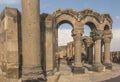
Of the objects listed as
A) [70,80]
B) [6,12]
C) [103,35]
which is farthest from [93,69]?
[6,12]

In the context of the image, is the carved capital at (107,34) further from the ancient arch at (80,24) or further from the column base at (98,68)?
the column base at (98,68)

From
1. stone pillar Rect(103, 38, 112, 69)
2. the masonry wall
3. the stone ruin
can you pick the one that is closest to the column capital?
the stone ruin

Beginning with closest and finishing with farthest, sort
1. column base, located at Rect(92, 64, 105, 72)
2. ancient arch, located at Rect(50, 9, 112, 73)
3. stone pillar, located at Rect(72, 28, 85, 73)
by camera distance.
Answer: stone pillar, located at Rect(72, 28, 85, 73), ancient arch, located at Rect(50, 9, 112, 73), column base, located at Rect(92, 64, 105, 72)

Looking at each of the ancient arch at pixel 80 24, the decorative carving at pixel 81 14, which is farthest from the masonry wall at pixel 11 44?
the decorative carving at pixel 81 14

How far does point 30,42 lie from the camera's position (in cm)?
954

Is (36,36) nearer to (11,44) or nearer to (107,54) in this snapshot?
(11,44)

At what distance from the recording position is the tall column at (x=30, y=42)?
952cm

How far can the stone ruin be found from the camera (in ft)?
31.4

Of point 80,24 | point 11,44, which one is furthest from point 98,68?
point 11,44

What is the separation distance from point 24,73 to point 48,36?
621cm

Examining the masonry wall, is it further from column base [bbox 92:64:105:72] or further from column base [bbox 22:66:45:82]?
column base [bbox 92:64:105:72]

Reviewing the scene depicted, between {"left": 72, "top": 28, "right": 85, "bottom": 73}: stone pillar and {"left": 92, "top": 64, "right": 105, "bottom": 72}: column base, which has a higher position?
{"left": 72, "top": 28, "right": 85, "bottom": 73}: stone pillar

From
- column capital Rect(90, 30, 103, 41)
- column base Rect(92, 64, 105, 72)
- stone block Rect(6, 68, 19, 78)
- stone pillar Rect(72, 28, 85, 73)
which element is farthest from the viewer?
column capital Rect(90, 30, 103, 41)

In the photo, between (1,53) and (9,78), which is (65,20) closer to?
(1,53)
